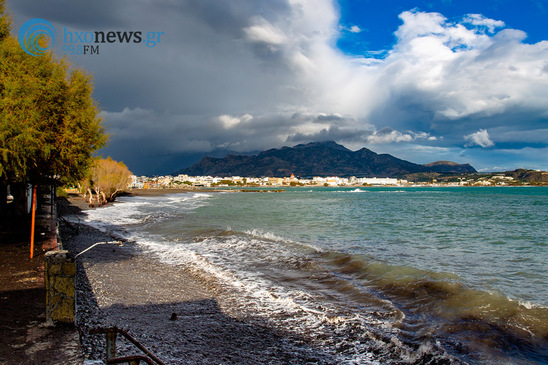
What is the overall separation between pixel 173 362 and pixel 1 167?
33.0 ft

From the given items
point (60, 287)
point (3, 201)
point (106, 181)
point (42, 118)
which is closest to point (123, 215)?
point (3, 201)

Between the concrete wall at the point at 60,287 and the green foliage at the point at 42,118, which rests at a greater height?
the green foliage at the point at 42,118

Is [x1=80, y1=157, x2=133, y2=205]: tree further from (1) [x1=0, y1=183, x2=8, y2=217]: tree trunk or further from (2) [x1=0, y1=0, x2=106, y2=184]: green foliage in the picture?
(2) [x1=0, y1=0, x2=106, y2=184]: green foliage

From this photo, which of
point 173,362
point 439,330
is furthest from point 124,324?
point 439,330

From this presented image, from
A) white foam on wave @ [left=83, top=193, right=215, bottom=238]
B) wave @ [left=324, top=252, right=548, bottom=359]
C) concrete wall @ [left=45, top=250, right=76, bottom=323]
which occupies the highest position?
concrete wall @ [left=45, top=250, right=76, bottom=323]

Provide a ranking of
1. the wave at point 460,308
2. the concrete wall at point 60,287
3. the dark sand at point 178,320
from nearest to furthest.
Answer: the concrete wall at point 60,287
the dark sand at point 178,320
the wave at point 460,308

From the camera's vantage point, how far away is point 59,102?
14312mm

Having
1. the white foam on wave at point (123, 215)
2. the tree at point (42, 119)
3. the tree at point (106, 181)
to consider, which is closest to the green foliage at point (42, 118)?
the tree at point (42, 119)

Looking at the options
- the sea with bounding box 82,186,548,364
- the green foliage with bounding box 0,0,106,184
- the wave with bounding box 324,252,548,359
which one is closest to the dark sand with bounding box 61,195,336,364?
the sea with bounding box 82,186,548,364

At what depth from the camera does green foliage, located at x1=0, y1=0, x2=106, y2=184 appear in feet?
39.3

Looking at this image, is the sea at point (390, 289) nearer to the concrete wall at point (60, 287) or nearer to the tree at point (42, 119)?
the concrete wall at point (60, 287)

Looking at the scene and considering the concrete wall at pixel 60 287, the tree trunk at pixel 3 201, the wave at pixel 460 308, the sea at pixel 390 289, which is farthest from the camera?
the tree trunk at pixel 3 201

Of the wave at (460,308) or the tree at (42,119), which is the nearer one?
the wave at (460,308)

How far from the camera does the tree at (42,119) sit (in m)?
12.0
